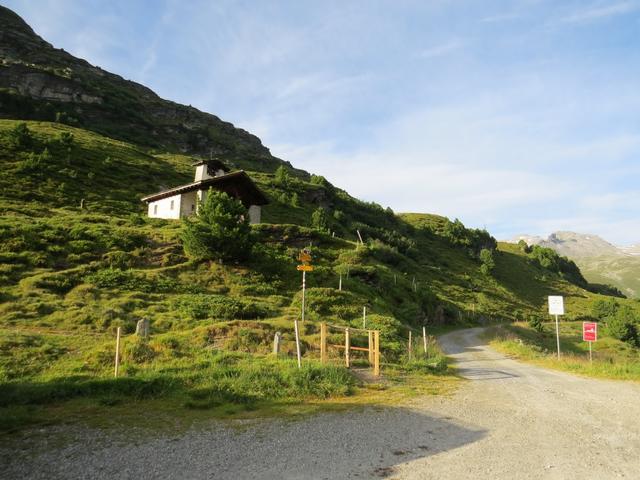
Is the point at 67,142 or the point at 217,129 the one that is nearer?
the point at 67,142

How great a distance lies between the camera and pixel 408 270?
229 ft

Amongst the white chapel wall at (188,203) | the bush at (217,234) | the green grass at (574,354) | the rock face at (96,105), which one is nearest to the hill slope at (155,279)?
the rock face at (96,105)

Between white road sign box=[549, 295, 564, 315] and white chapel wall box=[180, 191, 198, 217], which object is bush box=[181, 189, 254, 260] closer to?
white chapel wall box=[180, 191, 198, 217]

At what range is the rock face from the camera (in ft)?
316

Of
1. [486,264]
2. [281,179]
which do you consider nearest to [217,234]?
[281,179]

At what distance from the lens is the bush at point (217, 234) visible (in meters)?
33.0

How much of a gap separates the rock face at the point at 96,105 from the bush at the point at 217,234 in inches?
2999

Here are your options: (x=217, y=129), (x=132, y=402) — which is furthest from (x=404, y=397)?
(x=217, y=129)

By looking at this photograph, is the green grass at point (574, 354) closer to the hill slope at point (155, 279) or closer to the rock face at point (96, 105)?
the hill slope at point (155, 279)

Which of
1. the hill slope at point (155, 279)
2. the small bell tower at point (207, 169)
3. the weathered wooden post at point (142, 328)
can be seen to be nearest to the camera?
the hill slope at point (155, 279)

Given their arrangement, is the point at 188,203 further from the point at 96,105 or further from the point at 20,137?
the point at 96,105

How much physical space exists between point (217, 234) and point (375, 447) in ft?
90.7

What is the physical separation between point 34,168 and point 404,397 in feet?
191

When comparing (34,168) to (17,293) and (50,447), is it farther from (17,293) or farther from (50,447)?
(50,447)
